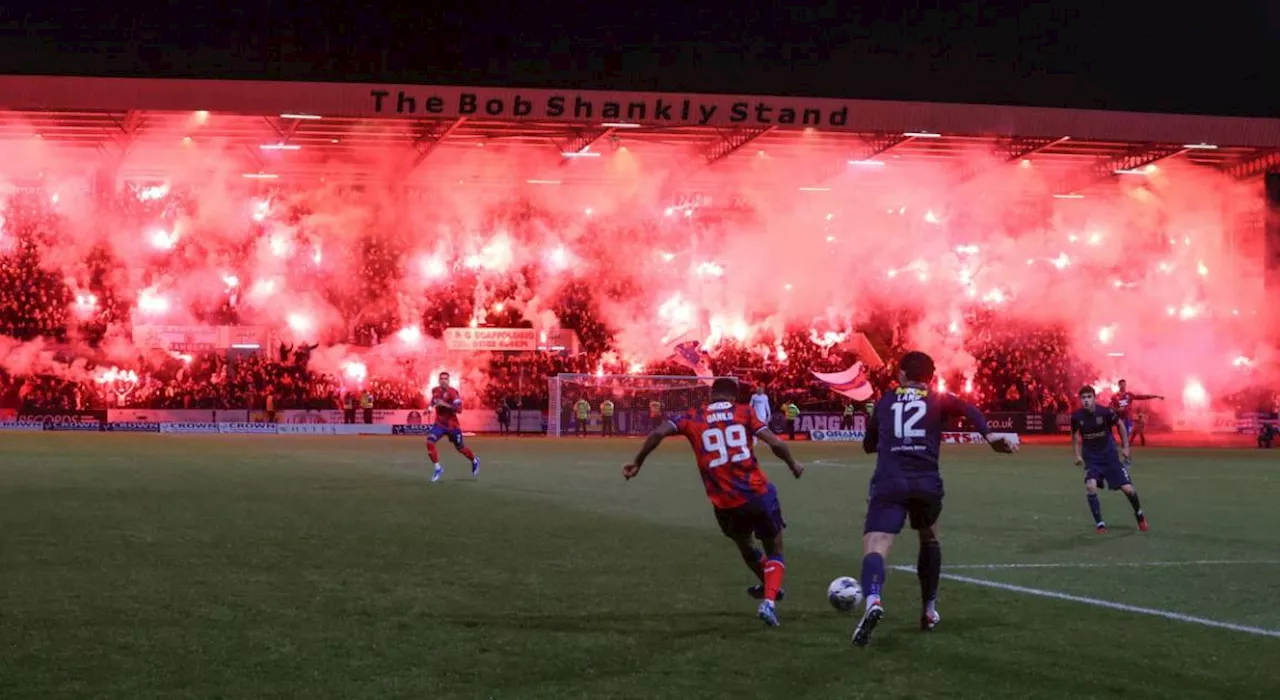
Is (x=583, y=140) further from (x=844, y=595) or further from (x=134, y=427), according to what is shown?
(x=844, y=595)

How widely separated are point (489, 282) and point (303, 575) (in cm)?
4599

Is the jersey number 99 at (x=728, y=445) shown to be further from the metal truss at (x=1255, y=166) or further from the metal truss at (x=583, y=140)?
the metal truss at (x=1255, y=166)

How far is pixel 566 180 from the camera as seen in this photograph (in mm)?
57062

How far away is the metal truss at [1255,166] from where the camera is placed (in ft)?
174

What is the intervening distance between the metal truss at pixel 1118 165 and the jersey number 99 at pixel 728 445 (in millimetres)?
45105

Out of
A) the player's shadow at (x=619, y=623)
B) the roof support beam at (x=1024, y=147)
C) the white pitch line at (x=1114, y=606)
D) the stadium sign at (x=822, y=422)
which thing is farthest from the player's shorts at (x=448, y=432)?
the roof support beam at (x=1024, y=147)

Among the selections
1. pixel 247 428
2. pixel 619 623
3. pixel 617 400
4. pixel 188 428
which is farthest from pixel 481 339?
pixel 619 623

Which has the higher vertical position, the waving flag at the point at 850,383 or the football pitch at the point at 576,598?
the waving flag at the point at 850,383

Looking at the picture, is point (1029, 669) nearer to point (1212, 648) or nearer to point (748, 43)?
point (1212, 648)

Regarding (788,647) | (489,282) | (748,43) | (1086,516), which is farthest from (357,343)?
(788,647)

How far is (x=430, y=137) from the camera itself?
5034 centimetres

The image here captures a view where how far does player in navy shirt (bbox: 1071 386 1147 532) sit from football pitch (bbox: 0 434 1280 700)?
628 millimetres

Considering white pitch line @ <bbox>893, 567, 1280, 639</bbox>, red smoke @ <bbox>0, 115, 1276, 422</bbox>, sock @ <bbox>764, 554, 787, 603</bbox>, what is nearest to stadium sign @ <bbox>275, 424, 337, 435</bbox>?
red smoke @ <bbox>0, 115, 1276, 422</bbox>

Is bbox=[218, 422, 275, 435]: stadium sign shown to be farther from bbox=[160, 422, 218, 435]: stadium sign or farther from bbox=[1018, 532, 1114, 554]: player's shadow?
bbox=[1018, 532, 1114, 554]: player's shadow
